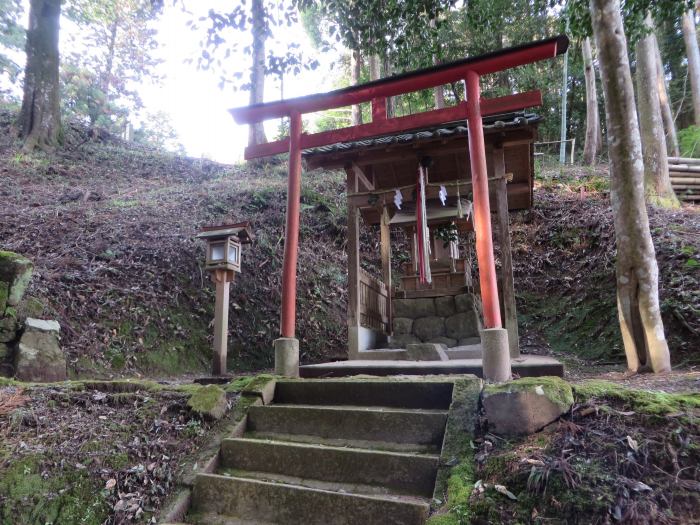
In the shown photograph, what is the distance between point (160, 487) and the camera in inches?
128

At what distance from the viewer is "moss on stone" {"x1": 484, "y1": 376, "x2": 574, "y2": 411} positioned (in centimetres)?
310

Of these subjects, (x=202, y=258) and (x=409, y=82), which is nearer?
(x=409, y=82)

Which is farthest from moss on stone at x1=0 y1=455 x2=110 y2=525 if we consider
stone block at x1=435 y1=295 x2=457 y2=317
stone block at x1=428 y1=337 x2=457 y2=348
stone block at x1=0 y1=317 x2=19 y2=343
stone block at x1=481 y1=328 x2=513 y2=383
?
stone block at x1=435 y1=295 x2=457 y2=317

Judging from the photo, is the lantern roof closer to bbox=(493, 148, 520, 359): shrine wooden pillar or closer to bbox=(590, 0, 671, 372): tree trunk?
bbox=(493, 148, 520, 359): shrine wooden pillar

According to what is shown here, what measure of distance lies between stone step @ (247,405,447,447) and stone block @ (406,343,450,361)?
2943 mm

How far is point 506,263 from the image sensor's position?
6.93m

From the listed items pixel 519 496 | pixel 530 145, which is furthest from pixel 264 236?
pixel 519 496

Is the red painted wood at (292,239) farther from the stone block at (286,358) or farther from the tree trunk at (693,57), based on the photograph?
the tree trunk at (693,57)

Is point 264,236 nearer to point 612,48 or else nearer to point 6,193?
point 6,193

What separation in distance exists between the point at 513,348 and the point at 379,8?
647 centimetres

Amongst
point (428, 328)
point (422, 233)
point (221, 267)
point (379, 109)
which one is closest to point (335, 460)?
Result: point (221, 267)

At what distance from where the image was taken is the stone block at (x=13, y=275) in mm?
5803

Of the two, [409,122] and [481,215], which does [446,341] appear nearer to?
[481,215]

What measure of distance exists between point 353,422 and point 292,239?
8.89 feet
